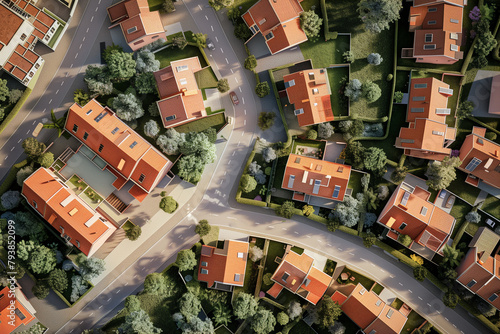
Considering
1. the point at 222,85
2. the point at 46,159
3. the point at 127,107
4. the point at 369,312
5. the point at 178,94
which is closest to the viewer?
the point at 369,312

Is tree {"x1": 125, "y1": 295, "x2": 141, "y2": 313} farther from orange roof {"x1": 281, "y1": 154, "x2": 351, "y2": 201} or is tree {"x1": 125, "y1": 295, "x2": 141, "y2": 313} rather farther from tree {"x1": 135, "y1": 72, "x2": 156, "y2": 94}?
tree {"x1": 135, "y1": 72, "x2": 156, "y2": 94}

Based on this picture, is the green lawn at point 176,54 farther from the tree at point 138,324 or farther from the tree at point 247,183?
the tree at point 138,324

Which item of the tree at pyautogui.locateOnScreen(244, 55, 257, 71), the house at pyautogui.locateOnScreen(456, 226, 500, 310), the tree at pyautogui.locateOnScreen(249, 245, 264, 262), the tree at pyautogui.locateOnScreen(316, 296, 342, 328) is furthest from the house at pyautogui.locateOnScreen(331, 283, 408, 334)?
the tree at pyautogui.locateOnScreen(244, 55, 257, 71)

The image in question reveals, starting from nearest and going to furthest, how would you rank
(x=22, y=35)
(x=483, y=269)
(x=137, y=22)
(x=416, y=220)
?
(x=483, y=269)
(x=416, y=220)
(x=137, y=22)
(x=22, y=35)

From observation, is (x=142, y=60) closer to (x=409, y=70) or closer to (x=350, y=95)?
(x=350, y=95)

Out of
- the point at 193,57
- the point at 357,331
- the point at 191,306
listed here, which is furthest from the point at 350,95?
the point at 191,306

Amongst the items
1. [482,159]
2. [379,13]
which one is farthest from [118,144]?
[482,159]

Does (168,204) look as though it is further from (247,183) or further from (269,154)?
(269,154)
